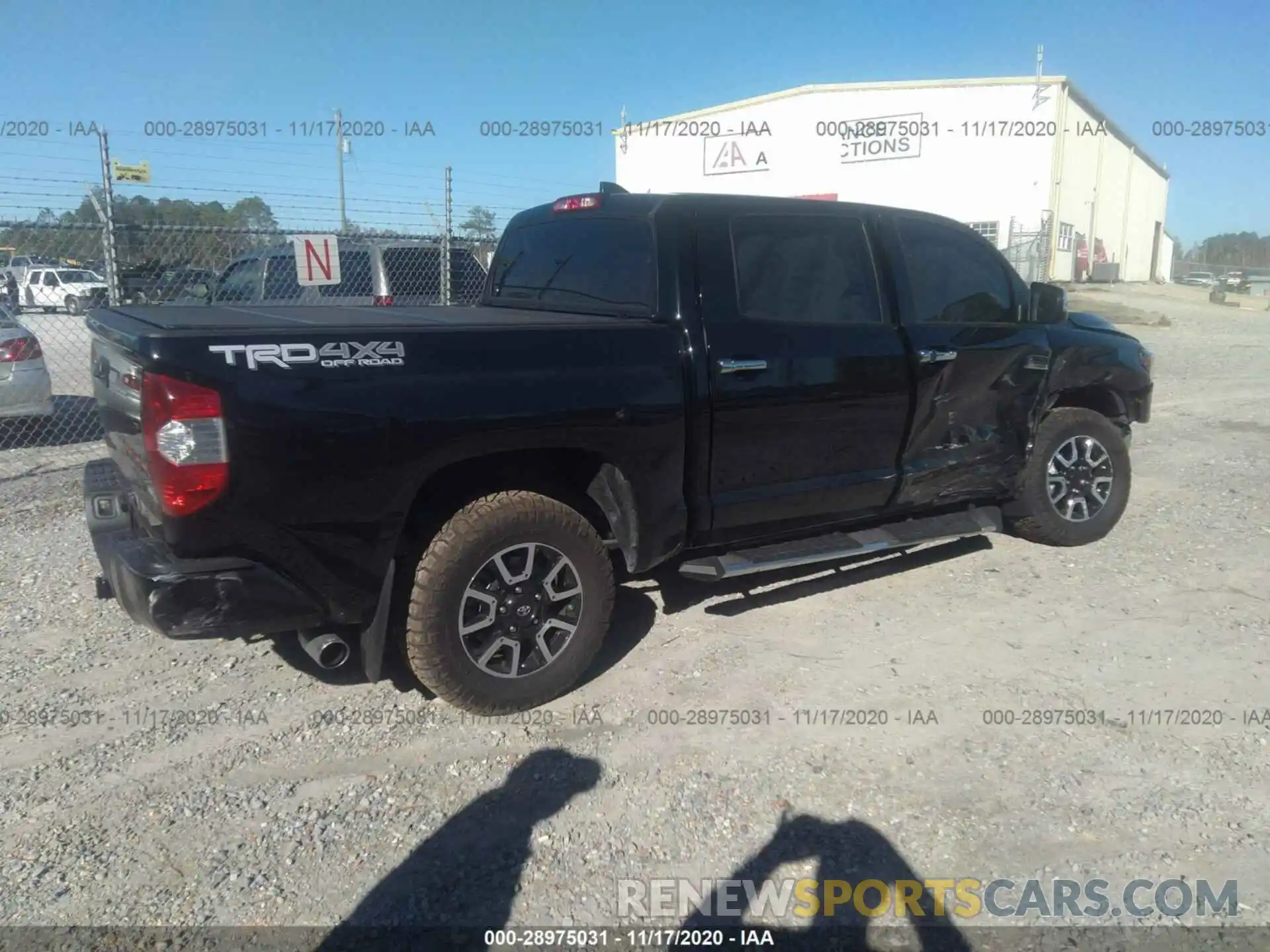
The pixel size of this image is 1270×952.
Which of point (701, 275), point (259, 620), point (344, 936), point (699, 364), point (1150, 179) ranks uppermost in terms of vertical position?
point (1150, 179)

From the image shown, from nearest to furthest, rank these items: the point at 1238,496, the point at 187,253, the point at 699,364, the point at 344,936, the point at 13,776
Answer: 1. the point at 344,936
2. the point at 13,776
3. the point at 699,364
4. the point at 1238,496
5. the point at 187,253

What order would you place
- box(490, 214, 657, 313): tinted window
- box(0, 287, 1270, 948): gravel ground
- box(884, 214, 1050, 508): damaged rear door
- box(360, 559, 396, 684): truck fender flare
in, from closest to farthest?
box(0, 287, 1270, 948): gravel ground → box(360, 559, 396, 684): truck fender flare → box(490, 214, 657, 313): tinted window → box(884, 214, 1050, 508): damaged rear door

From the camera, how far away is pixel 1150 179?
53.8m

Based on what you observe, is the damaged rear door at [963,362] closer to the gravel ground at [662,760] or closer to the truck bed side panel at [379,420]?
the gravel ground at [662,760]

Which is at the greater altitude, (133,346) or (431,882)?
(133,346)

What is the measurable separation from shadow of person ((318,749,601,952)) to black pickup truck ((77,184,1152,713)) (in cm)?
52

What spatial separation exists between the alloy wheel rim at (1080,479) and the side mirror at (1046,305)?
73 centimetres

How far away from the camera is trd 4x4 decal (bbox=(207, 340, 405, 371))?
2965 mm

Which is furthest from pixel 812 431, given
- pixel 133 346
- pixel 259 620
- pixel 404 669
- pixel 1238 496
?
pixel 1238 496

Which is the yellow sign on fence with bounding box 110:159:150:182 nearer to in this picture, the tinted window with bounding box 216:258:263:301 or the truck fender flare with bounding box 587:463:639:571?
the tinted window with bounding box 216:258:263:301

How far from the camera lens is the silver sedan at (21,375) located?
7.90m

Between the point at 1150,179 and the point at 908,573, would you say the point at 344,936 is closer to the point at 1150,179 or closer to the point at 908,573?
the point at 908,573

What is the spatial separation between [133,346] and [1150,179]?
2429 inches

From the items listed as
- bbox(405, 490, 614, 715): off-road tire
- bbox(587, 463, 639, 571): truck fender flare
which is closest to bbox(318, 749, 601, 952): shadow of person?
bbox(405, 490, 614, 715): off-road tire
